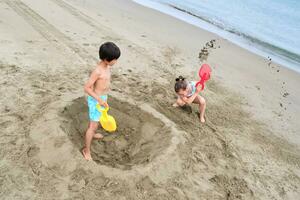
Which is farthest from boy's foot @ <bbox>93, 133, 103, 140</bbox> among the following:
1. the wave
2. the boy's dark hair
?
the wave

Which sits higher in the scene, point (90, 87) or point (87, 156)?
point (90, 87)

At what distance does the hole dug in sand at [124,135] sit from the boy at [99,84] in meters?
0.23

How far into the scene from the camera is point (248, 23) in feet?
39.9

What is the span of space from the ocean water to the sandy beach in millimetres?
1770

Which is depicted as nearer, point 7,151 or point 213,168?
point 7,151

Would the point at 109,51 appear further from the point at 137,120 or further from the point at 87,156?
the point at 137,120

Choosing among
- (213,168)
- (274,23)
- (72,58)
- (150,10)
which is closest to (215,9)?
(274,23)

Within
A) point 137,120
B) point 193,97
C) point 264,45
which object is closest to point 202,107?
point 193,97

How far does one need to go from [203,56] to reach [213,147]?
3.42 metres

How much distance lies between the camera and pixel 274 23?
13.2 meters

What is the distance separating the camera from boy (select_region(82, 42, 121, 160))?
3279mm

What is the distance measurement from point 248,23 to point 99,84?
1001 cm

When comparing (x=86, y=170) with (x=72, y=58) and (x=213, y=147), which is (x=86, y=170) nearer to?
(x=213, y=147)

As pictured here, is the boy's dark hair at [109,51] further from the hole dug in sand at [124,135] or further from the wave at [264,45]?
the wave at [264,45]
